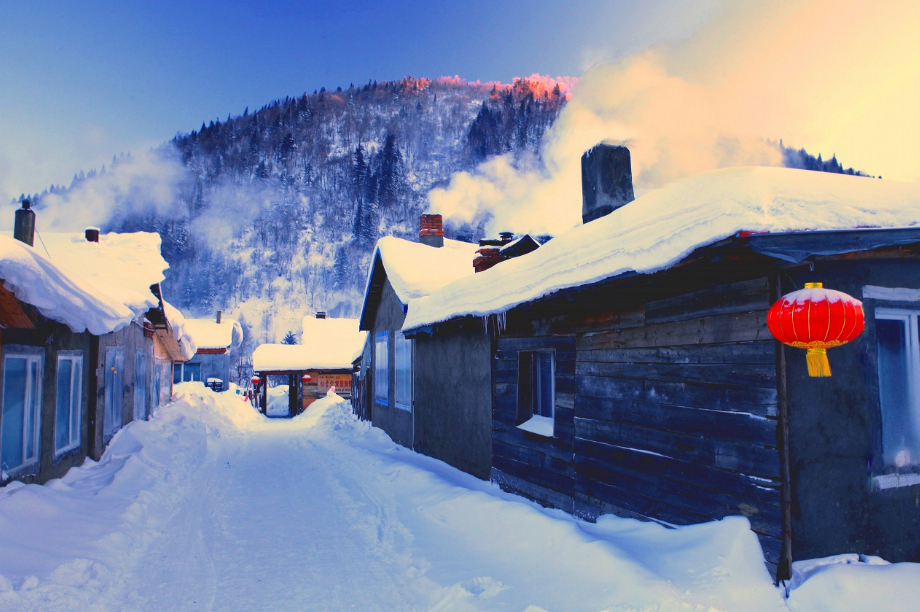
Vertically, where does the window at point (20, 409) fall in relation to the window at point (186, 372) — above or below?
above

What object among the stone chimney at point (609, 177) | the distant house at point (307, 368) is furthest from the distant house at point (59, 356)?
the distant house at point (307, 368)

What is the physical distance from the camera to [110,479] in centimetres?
834

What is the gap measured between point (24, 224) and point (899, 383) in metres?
14.4

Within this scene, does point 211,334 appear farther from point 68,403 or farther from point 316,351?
point 68,403

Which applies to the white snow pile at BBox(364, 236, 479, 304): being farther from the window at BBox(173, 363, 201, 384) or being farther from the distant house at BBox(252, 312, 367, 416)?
the window at BBox(173, 363, 201, 384)

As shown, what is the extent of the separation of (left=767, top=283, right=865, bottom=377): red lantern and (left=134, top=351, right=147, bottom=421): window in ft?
50.4

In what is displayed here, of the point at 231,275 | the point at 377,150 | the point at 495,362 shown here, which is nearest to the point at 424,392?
the point at 495,362

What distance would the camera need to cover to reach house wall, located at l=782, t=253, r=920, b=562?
13.0ft

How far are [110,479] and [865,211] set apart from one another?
966 centimetres

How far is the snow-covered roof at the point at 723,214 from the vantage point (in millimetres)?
3645

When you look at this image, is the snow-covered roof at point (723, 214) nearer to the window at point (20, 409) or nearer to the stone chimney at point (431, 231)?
the window at point (20, 409)

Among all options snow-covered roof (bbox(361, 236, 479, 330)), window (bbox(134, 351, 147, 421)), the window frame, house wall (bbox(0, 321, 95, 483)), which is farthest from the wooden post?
window (bbox(134, 351, 147, 421))

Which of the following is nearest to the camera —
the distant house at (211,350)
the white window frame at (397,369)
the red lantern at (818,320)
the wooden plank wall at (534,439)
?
the red lantern at (818,320)

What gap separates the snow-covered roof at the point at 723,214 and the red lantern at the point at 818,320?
0.44 m
